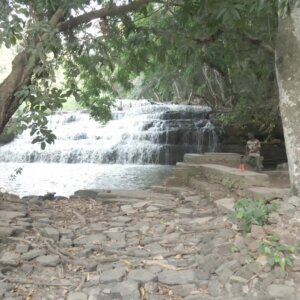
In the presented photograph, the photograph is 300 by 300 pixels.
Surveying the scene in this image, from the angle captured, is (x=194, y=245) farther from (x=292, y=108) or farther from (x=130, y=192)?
(x=130, y=192)

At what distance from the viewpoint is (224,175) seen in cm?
708

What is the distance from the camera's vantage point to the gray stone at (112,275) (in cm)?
388

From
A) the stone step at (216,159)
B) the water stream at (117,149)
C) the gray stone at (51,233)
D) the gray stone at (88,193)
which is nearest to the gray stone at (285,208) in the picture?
the gray stone at (51,233)

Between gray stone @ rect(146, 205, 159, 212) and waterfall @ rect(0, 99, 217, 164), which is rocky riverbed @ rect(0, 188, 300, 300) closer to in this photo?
gray stone @ rect(146, 205, 159, 212)

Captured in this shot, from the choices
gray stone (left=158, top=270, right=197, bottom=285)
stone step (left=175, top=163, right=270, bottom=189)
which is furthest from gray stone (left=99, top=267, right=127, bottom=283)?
stone step (left=175, top=163, right=270, bottom=189)

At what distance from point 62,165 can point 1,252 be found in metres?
12.7

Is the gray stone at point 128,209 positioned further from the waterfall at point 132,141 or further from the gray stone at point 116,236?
the waterfall at point 132,141

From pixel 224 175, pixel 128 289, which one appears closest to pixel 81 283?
pixel 128 289

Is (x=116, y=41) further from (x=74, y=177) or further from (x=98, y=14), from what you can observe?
(x=74, y=177)

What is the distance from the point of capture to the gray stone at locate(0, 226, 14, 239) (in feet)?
15.5

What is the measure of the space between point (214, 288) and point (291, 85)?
103 inches

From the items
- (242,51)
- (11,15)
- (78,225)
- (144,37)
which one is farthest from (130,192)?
(11,15)

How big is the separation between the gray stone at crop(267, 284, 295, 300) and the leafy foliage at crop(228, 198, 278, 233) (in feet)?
2.88

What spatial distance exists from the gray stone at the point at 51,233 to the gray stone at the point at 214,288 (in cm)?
197
